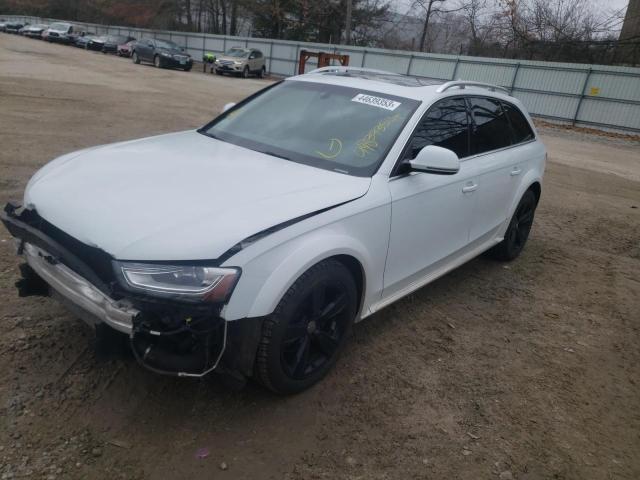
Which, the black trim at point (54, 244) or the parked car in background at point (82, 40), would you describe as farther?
the parked car in background at point (82, 40)

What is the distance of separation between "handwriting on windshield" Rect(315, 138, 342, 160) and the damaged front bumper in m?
1.32

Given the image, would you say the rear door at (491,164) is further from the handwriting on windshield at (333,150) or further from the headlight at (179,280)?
the headlight at (179,280)

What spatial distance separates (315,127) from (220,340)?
69.7 inches

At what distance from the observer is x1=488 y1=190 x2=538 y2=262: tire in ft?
16.9

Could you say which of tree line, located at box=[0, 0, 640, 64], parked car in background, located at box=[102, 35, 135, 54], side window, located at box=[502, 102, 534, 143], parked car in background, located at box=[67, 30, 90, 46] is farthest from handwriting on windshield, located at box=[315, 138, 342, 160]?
parked car in background, located at box=[67, 30, 90, 46]

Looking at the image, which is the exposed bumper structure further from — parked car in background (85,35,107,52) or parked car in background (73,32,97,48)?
parked car in background (73,32,97,48)

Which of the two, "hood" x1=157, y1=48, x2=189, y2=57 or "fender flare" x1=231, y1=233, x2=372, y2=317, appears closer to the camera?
"fender flare" x1=231, y1=233, x2=372, y2=317

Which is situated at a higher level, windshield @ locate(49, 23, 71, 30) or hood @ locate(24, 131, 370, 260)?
hood @ locate(24, 131, 370, 260)

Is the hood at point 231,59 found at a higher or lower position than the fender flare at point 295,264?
lower

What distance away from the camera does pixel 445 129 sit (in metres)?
3.83

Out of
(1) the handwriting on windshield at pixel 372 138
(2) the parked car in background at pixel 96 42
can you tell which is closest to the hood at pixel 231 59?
(2) the parked car in background at pixel 96 42

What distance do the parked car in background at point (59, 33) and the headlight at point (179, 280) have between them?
44732 mm

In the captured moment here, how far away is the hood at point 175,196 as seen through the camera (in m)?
2.35

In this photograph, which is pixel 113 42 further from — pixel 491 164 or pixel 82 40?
pixel 491 164
